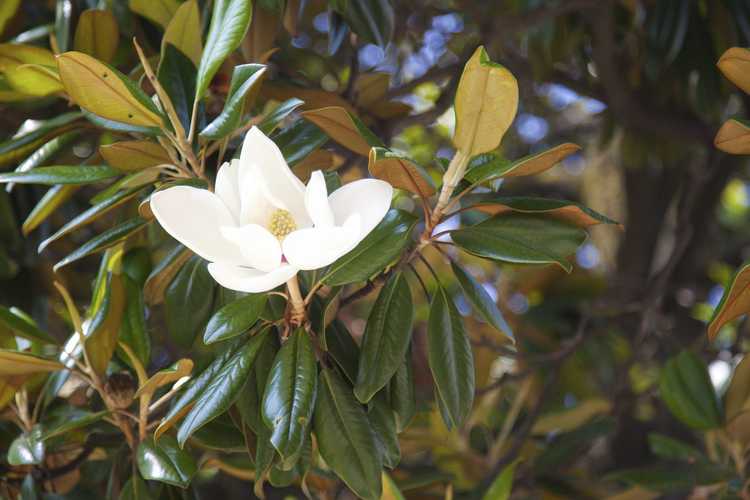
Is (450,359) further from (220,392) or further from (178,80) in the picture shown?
(178,80)

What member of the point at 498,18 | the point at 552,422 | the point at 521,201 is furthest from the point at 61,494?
the point at 498,18

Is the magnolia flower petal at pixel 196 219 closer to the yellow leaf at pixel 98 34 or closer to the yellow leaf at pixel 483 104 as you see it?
the yellow leaf at pixel 483 104

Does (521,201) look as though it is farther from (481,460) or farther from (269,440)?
(481,460)

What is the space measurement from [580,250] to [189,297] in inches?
35.5

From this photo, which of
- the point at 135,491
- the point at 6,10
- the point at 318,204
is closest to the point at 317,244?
the point at 318,204

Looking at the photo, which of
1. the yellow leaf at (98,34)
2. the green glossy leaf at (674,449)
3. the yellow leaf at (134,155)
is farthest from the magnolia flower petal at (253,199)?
the green glossy leaf at (674,449)

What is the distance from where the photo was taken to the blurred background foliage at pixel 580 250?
53.1 inches

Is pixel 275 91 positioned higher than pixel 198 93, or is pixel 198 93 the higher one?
pixel 198 93

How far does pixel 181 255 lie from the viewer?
102cm

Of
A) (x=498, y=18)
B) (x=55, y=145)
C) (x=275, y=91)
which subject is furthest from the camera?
(x=498, y=18)

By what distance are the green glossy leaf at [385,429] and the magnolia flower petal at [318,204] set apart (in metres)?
0.28

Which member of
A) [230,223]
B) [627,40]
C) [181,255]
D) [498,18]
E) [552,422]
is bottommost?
[552,422]

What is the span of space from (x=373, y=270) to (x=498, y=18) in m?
1.01

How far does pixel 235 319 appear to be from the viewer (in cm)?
84
